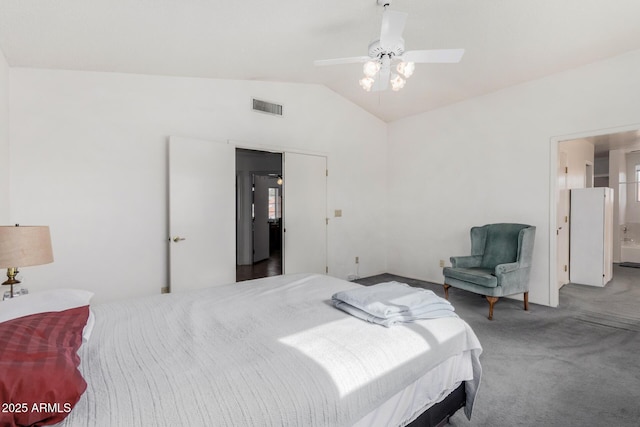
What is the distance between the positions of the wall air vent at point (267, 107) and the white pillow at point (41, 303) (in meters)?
2.94

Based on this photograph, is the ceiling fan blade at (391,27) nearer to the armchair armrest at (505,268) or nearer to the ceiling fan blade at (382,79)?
the ceiling fan blade at (382,79)

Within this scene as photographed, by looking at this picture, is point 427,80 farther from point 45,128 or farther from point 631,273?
point 631,273

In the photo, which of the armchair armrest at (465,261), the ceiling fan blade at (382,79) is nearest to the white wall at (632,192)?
the armchair armrest at (465,261)

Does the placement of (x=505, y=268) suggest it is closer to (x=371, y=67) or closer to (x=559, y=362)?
(x=559, y=362)

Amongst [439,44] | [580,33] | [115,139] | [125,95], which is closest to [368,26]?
[439,44]

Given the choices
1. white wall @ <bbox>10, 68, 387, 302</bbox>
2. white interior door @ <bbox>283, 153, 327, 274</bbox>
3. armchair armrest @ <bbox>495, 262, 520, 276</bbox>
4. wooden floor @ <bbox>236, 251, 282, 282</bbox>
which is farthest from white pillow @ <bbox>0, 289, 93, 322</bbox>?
armchair armrest @ <bbox>495, 262, 520, 276</bbox>

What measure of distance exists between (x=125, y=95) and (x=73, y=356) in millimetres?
2934

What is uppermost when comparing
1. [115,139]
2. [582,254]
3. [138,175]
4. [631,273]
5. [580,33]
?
[580,33]

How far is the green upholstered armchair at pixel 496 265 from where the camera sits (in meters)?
3.22

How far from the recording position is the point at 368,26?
2.81 m

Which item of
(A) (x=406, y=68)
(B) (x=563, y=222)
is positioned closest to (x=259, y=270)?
(A) (x=406, y=68)

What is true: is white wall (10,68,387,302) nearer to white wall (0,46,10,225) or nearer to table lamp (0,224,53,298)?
white wall (0,46,10,225)

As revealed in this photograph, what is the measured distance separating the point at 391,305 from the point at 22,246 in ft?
6.81

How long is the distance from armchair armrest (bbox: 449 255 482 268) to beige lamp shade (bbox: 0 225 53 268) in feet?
12.8
